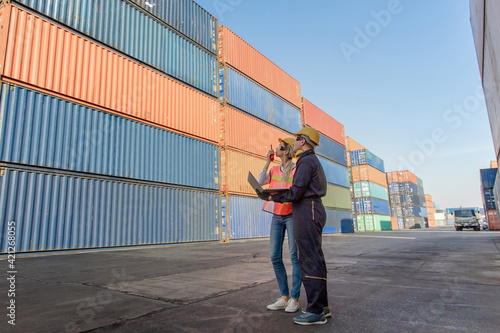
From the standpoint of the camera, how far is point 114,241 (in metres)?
10.0

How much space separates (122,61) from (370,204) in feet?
111

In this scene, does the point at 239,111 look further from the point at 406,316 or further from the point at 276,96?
the point at 406,316

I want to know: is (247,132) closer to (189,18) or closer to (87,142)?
(189,18)

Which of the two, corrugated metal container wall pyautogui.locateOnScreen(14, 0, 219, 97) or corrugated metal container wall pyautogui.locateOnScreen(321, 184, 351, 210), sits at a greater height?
corrugated metal container wall pyautogui.locateOnScreen(14, 0, 219, 97)

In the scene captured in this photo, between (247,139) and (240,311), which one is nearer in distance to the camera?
(240,311)

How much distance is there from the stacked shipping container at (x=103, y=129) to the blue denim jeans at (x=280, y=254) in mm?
8188

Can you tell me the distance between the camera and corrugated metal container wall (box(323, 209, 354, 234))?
25.3m

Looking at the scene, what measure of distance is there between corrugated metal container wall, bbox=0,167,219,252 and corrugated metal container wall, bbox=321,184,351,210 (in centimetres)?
1563

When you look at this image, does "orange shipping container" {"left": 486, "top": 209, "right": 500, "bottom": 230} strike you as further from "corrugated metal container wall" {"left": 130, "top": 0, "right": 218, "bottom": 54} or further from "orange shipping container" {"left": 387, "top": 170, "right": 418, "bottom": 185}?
"corrugated metal container wall" {"left": 130, "top": 0, "right": 218, "bottom": 54}

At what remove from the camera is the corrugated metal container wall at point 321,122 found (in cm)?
2509

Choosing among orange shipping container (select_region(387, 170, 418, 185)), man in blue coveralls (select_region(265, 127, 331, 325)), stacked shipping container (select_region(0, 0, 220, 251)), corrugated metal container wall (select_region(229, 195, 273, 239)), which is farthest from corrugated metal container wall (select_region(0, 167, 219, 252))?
orange shipping container (select_region(387, 170, 418, 185))

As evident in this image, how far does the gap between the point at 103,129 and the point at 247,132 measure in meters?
8.53

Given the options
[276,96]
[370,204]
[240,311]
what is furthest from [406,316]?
[370,204]

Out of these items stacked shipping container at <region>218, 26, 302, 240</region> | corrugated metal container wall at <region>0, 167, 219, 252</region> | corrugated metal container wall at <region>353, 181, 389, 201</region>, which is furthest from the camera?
corrugated metal container wall at <region>353, 181, 389, 201</region>
